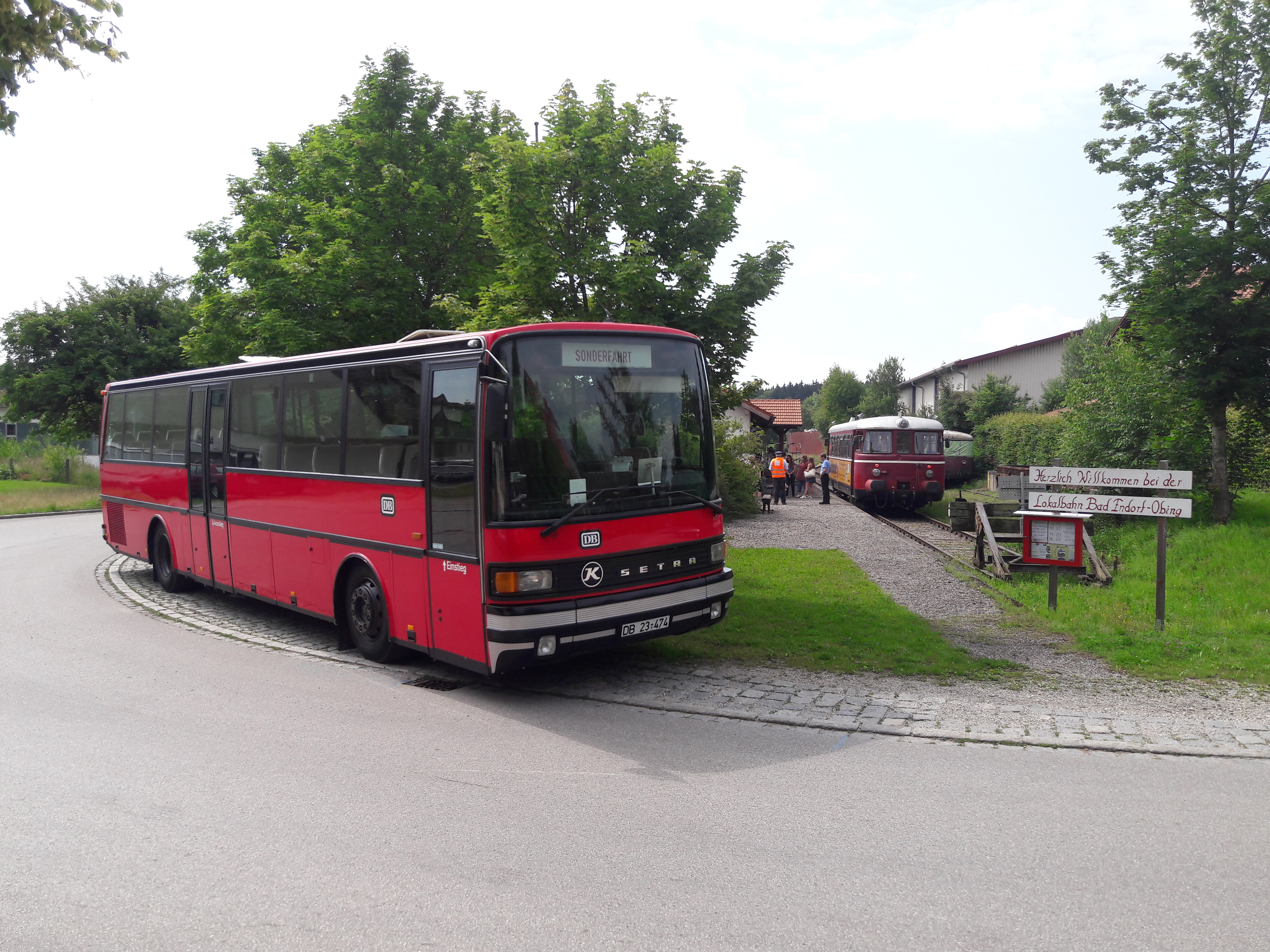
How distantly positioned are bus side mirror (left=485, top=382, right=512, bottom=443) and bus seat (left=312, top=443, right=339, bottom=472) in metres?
2.54

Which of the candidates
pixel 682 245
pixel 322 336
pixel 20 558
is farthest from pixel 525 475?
pixel 322 336

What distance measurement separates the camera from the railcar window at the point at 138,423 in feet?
42.8

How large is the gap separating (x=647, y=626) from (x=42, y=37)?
6166 millimetres

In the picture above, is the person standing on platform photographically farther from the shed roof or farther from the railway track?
the shed roof

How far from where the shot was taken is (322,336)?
21.1 metres

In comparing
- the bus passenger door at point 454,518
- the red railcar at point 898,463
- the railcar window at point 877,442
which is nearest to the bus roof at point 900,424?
the red railcar at point 898,463

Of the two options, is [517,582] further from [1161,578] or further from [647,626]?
[1161,578]

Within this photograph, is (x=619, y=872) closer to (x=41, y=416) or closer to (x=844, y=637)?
(x=844, y=637)

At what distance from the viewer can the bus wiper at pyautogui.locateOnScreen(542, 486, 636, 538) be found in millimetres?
6914

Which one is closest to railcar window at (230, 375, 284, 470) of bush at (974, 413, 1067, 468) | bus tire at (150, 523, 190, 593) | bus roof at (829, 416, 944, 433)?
bus tire at (150, 523, 190, 593)

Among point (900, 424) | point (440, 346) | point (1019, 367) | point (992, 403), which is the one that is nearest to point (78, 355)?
point (900, 424)

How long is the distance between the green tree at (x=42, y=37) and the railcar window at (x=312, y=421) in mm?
3231

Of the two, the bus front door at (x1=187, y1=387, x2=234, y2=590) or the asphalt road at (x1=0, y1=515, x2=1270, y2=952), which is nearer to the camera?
the asphalt road at (x1=0, y1=515, x2=1270, y2=952)

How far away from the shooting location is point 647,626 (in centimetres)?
749
